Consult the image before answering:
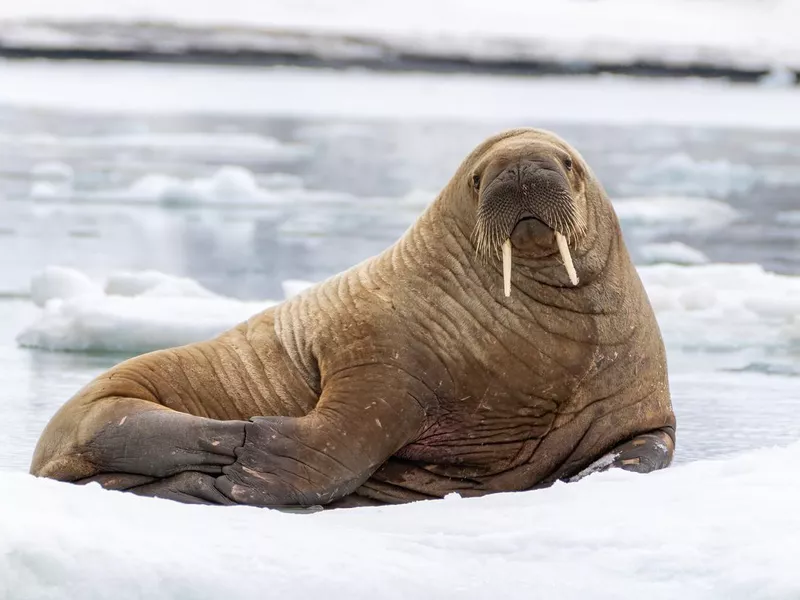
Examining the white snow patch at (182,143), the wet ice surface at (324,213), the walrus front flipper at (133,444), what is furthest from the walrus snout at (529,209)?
the white snow patch at (182,143)

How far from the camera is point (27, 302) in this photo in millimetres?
9641

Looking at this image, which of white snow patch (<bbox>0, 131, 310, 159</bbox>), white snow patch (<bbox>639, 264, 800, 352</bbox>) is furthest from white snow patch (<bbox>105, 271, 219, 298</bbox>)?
white snow patch (<bbox>0, 131, 310, 159</bbox>)

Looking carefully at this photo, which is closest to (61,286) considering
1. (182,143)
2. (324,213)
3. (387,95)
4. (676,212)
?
(324,213)

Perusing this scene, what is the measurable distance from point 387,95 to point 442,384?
2485 cm

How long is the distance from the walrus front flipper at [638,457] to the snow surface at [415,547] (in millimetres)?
412

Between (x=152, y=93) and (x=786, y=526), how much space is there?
88.6 ft

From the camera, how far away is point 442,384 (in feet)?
15.7

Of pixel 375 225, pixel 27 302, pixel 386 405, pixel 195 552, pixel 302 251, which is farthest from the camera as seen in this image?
pixel 375 225

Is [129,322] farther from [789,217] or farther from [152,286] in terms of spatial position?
[789,217]

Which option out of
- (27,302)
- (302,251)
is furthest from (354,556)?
(302,251)

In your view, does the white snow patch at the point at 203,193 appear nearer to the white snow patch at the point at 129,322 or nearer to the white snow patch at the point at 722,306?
the white snow patch at the point at 722,306

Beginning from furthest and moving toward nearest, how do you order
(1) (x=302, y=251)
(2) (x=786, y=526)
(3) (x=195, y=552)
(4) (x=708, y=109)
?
(4) (x=708, y=109)
(1) (x=302, y=251)
(2) (x=786, y=526)
(3) (x=195, y=552)

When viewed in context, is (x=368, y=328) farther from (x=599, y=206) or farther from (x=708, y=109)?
(x=708, y=109)

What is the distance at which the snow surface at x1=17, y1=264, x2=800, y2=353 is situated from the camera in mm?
7965
